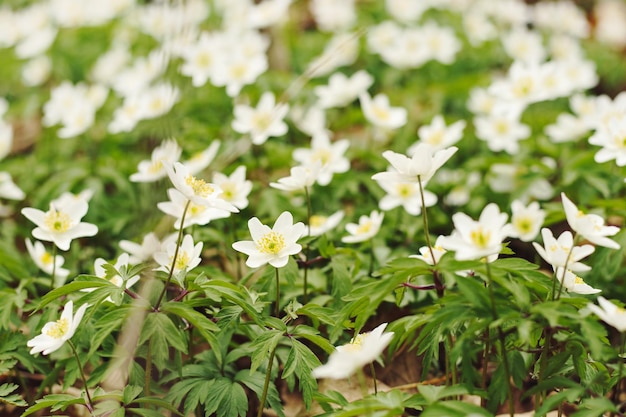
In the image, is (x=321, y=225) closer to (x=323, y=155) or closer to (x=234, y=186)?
(x=234, y=186)

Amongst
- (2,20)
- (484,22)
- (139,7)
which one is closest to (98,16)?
(139,7)

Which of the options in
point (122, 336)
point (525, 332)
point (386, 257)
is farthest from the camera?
point (386, 257)

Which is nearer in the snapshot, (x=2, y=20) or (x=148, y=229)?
(x=148, y=229)

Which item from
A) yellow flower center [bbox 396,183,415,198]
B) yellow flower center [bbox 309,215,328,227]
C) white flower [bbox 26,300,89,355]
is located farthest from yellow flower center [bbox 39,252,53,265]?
yellow flower center [bbox 396,183,415,198]

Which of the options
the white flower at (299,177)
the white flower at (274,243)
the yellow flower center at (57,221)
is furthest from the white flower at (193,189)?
the yellow flower center at (57,221)

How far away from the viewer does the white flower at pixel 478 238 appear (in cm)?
172

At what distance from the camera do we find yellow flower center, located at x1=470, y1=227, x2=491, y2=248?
5.76ft

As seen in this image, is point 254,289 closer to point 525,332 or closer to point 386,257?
point 386,257

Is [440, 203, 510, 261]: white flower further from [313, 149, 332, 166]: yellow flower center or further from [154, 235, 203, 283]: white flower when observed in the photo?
[313, 149, 332, 166]: yellow flower center

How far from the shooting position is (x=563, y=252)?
6.14 feet

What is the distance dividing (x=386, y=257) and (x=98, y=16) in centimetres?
464

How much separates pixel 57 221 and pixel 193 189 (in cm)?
69

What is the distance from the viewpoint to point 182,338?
1.95 m

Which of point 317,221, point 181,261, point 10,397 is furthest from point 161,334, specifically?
point 317,221
